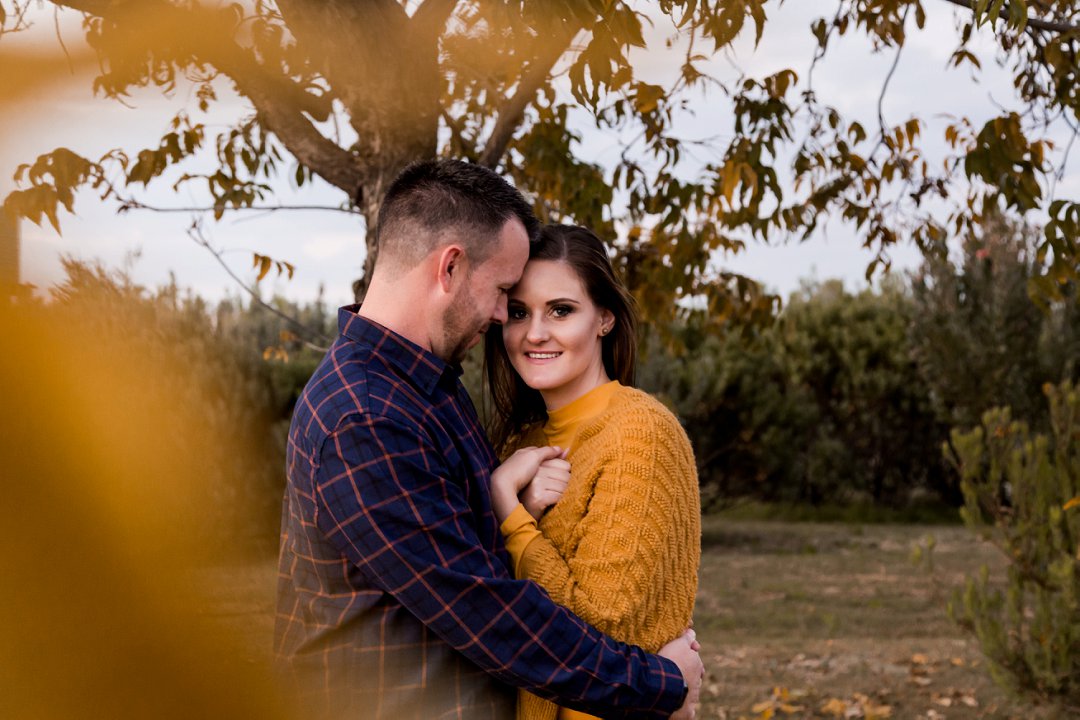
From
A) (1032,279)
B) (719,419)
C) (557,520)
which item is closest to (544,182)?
(1032,279)

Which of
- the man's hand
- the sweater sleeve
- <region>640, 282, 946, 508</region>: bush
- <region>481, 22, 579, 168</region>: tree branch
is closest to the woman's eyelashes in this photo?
the sweater sleeve

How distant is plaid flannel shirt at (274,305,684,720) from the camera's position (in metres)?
1.53

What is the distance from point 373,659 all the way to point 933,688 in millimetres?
5743

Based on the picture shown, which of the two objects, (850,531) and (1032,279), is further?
(850,531)

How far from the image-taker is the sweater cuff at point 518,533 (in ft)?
6.21

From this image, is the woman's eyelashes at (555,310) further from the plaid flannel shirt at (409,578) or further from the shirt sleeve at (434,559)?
the shirt sleeve at (434,559)

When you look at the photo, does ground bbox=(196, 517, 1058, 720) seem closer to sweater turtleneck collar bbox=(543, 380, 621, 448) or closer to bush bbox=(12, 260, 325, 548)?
sweater turtleneck collar bbox=(543, 380, 621, 448)

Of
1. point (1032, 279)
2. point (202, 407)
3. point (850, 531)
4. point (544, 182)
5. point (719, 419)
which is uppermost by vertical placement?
point (544, 182)

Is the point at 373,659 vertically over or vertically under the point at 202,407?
under

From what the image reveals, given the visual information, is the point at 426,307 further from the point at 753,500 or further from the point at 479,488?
the point at 753,500

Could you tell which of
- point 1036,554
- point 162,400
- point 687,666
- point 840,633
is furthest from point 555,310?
point 840,633

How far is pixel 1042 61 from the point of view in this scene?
4473 mm

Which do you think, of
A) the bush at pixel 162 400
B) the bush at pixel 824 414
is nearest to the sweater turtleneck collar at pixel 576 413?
the bush at pixel 162 400

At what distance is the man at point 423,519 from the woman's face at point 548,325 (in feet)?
1.38
